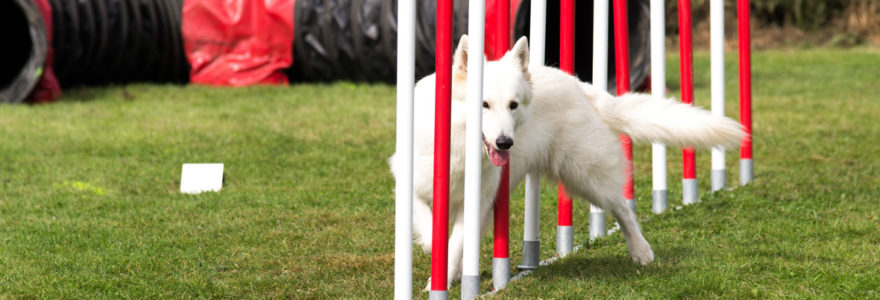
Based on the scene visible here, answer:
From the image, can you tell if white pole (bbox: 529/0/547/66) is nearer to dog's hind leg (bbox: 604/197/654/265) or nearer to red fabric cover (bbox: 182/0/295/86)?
dog's hind leg (bbox: 604/197/654/265)

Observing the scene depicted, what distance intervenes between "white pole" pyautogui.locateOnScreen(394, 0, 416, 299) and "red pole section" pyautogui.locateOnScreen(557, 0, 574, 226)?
111cm

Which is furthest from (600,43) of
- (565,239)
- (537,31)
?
(565,239)

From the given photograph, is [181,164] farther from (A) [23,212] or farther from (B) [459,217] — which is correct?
(B) [459,217]

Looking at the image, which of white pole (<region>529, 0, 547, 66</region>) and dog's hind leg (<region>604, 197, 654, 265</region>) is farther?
dog's hind leg (<region>604, 197, 654, 265</region>)

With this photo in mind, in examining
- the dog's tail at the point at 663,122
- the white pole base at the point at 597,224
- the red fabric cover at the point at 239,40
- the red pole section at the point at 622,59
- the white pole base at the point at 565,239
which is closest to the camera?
the dog's tail at the point at 663,122

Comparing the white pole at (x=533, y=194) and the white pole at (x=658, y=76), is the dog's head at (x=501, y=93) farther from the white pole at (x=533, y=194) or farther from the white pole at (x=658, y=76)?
the white pole at (x=658, y=76)

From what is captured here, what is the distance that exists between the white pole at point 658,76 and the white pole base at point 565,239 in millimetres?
680

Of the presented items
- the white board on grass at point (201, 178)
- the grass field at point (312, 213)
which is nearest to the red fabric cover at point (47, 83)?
the grass field at point (312, 213)

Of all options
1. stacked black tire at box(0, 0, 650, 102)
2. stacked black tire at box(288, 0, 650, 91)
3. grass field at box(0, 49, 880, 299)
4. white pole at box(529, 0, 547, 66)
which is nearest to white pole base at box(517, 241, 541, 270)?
grass field at box(0, 49, 880, 299)

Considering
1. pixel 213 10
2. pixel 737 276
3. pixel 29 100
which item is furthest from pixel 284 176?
pixel 213 10

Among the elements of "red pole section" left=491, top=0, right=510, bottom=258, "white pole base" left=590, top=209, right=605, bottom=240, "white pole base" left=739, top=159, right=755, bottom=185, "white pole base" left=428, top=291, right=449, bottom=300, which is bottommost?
"white pole base" left=739, top=159, right=755, bottom=185

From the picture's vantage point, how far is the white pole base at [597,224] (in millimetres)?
4766

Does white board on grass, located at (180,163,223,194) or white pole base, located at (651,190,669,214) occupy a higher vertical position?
white board on grass, located at (180,163,223,194)

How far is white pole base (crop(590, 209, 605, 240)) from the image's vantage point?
15.6ft
